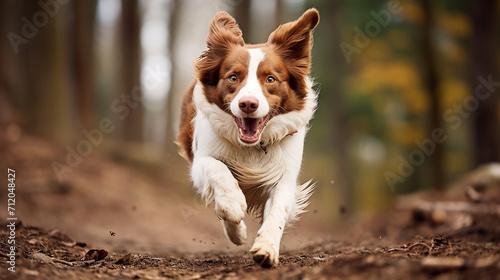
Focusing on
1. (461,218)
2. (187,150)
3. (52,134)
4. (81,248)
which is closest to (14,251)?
(81,248)

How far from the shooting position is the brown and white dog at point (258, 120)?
410cm

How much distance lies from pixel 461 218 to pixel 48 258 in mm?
5649

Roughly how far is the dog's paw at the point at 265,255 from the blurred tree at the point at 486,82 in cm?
855

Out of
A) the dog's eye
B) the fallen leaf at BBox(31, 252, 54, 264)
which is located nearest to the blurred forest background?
the dog's eye

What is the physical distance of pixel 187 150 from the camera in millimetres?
5418

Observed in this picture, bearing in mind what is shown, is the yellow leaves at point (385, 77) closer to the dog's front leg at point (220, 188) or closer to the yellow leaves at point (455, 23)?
the yellow leaves at point (455, 23)

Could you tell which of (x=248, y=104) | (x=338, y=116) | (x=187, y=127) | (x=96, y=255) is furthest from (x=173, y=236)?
(x=338, y=116)

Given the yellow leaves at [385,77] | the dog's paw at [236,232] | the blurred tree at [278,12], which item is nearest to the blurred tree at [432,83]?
the yellow leaves at [385,77]

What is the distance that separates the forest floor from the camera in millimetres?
3129

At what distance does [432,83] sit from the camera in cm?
1270

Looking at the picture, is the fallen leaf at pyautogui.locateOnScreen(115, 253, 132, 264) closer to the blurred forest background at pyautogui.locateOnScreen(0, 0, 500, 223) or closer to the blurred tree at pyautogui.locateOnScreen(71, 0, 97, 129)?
the blurred forest background at pyautogui.locateOnScreen(0, 0, 500, 223)

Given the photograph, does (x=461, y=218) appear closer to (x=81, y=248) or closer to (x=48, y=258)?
(x=81, y=248)

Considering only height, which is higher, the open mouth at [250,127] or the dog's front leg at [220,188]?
the open mouth at [250,127]

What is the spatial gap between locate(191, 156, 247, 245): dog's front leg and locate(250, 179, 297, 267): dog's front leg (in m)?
0.24
